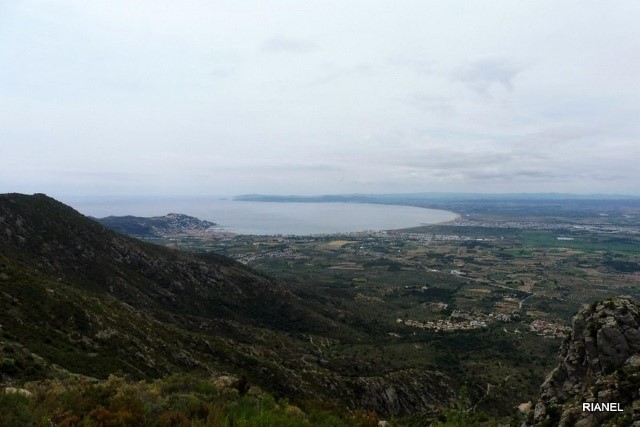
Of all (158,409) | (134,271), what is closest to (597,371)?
(158,409)

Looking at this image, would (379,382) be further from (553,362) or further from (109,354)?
(553,362)

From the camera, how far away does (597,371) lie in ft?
60.3

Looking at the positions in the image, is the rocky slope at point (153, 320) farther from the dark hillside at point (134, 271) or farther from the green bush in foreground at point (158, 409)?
the green bush in foreground at point (158, 409)

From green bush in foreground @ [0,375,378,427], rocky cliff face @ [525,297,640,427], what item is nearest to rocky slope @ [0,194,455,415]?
green bush in foreground @ [0,375,378,427]

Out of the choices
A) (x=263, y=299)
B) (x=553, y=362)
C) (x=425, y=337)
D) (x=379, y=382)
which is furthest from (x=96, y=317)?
(x=553, y=362)

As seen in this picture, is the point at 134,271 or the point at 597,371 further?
the point at 134,271

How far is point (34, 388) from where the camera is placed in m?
14.9

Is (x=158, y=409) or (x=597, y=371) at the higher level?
(x=158, y=409)

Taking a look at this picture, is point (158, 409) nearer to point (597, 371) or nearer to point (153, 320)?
point (597, 371)

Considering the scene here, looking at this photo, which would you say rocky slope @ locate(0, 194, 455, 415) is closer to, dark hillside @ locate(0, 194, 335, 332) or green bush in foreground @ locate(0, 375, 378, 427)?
dark hillside @ locate(0, 194, 335, 332)

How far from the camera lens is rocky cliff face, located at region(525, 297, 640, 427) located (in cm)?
1367

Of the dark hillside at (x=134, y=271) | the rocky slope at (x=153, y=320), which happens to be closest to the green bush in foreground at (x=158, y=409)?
the rocky slope at (x=153, y=320)

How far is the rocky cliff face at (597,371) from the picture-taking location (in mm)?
13672

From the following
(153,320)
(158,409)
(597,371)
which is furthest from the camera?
(153,320)
